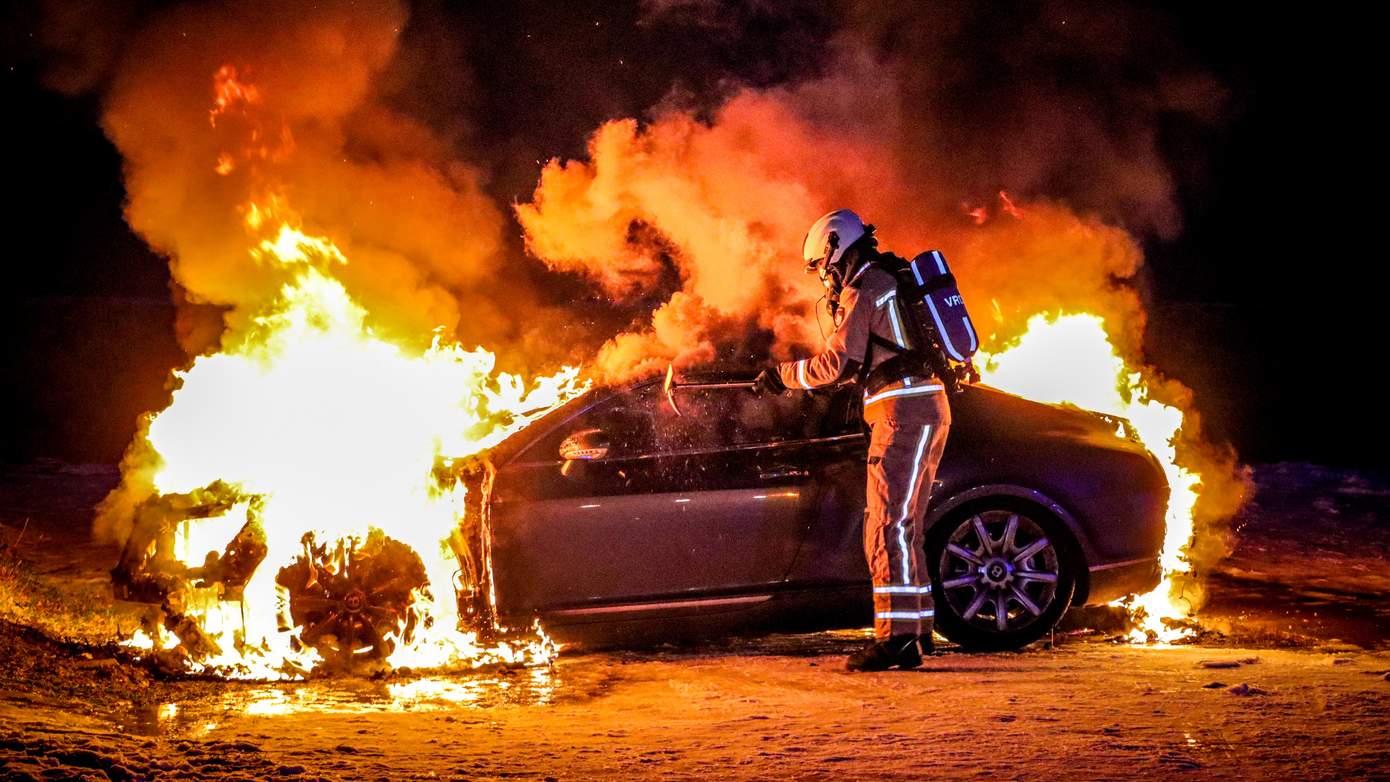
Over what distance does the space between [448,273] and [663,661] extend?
6.10 meters

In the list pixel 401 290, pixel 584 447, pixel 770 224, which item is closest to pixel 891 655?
pixel 584 447

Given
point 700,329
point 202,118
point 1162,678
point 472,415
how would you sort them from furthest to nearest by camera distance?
1. point 202,118
2. point 700,329
3. point 472,415
4. point 1162,678

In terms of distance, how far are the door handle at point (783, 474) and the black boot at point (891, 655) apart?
0.92 meters

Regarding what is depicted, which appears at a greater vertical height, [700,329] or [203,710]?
[700,329]

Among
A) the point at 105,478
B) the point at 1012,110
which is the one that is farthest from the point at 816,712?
the point at 105,478

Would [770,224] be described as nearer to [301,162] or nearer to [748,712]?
[301,162]

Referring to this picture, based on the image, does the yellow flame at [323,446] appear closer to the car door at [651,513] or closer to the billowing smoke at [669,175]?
the car door at [651,513]

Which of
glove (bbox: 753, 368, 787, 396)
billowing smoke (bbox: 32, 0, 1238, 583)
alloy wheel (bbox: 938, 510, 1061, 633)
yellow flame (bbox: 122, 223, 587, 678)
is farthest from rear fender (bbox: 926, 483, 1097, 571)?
yellow flame (bbox: 122, 223, 587, 678)

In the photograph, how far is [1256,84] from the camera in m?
23.1

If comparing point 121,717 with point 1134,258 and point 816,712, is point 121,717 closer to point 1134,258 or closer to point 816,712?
point 816,712

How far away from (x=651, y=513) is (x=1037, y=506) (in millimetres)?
2040

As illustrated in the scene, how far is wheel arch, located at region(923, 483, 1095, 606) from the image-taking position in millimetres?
6223

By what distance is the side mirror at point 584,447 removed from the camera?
19.5 ft

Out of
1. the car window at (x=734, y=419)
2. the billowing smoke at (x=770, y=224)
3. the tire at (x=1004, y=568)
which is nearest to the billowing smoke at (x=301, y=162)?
the billowing smoke at (x=770, y=224)
